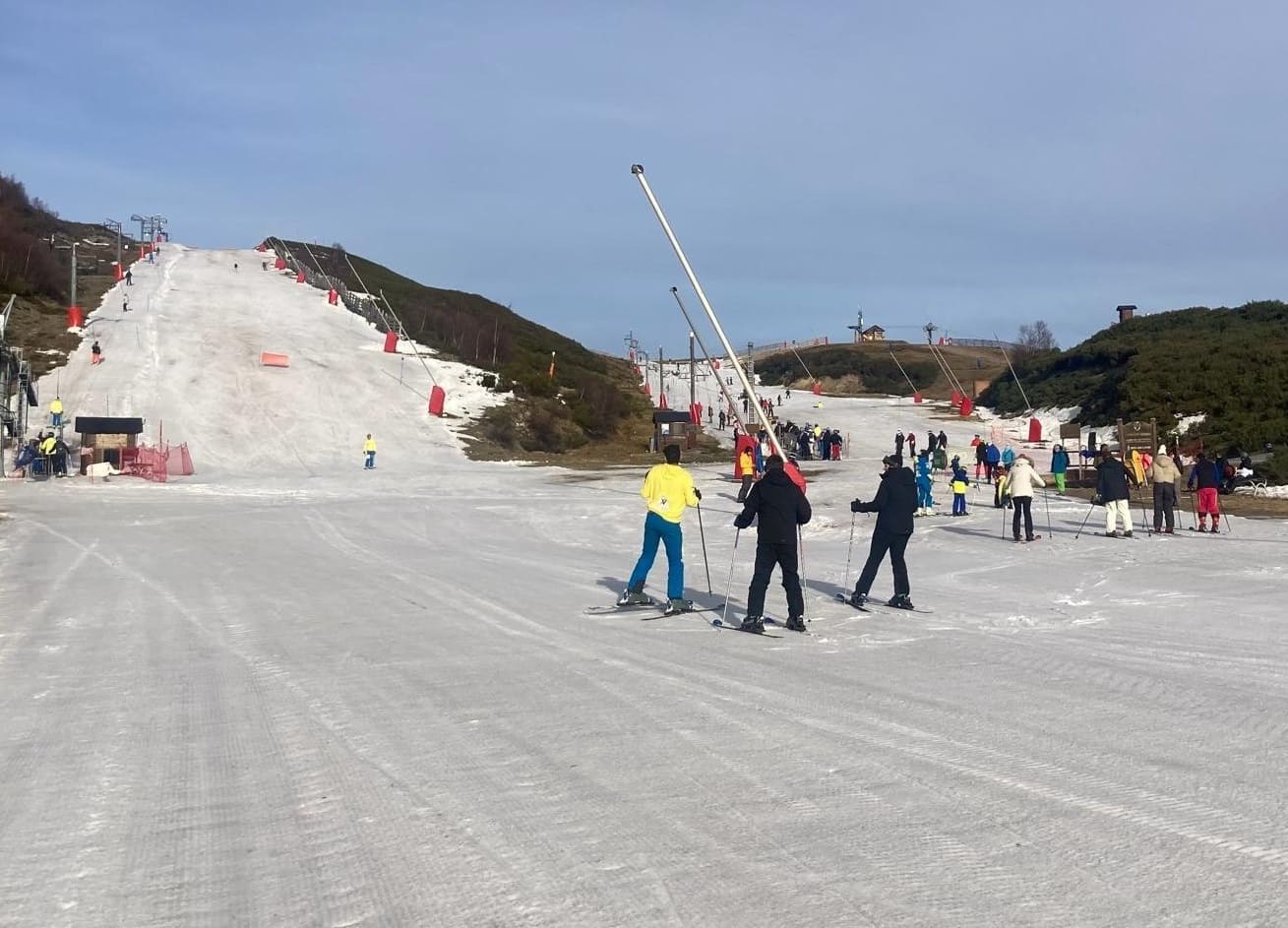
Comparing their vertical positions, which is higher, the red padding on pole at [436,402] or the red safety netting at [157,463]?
the red padding on pole at [436,402]

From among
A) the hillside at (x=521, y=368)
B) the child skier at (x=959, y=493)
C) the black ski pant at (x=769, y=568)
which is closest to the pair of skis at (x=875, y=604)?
the black ski pant at (x=769, y=568)

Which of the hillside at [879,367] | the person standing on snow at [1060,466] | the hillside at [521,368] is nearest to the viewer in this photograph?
the person standing on snow at [1060,466]

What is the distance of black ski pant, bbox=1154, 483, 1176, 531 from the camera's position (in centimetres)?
2141

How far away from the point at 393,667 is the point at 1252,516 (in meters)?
22.2

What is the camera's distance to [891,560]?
41.8ft

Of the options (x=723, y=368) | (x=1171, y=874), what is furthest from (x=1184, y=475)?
(x=723, y=368)

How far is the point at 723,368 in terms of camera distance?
4230 inches

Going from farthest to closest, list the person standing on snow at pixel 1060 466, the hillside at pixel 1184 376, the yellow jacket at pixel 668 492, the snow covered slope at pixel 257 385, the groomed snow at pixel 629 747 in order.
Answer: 1. the snow covered slope at pixel 257 385
2. the hillside at pixel 1184 376
3. the person standing on snow at pixel 1060 466
4. the yellow jacket at pixel 668 492
5. the groomed snow at pixel 629 747

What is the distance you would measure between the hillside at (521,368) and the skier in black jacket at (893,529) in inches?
1410

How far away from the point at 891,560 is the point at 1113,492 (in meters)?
9.20

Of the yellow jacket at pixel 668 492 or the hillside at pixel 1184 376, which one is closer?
the yellow jacket at pixel 668 492

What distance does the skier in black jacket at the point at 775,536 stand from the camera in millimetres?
10844

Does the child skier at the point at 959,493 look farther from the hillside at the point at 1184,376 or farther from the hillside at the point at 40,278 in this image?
the hillside at the point at 40,278

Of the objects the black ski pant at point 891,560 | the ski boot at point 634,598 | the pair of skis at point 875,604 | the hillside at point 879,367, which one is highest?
the hillside at point 879,367
